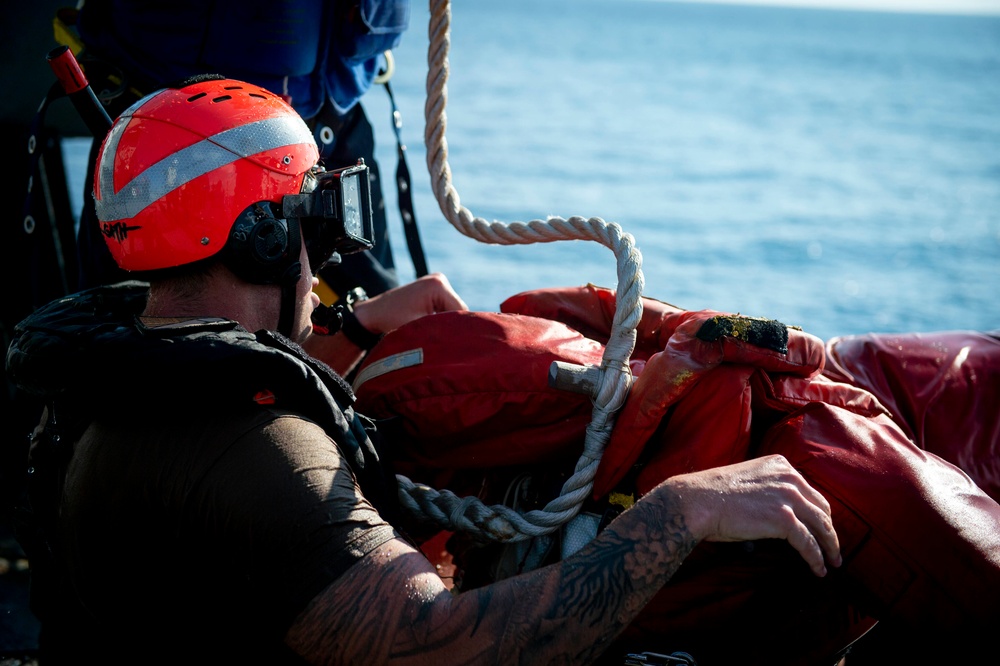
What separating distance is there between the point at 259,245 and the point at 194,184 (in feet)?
0.61

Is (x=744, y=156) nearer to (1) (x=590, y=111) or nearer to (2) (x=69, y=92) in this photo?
(1) (x=590, y=111)

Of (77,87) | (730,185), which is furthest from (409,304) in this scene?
(730,185)

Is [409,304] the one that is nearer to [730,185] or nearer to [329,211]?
[329,211]

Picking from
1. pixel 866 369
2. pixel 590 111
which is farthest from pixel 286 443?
pixel 590 111

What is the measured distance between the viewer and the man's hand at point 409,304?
2.69 meters

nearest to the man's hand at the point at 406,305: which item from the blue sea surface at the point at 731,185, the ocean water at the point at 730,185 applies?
the ocean water at the point at 730,185

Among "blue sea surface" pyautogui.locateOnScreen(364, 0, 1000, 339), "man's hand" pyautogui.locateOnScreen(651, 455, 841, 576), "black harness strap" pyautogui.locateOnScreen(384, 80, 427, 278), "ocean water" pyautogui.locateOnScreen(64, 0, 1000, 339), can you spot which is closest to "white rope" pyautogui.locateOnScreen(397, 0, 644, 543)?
"man's hand" pyautogui.locateOnScreen(651, 455, 841, 576)

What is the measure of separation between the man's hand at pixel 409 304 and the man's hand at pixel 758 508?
1108mm

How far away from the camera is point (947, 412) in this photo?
2385 millimetres

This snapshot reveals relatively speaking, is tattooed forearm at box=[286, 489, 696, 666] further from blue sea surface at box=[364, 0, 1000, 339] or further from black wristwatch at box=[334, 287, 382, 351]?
blue sea surface at box=[364, 0, 1000, 339]

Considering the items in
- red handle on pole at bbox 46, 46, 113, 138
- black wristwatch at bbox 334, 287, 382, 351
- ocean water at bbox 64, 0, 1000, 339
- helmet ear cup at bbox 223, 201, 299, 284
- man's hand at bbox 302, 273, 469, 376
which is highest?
red handle on pole at bbox 46, 46, 113, 138

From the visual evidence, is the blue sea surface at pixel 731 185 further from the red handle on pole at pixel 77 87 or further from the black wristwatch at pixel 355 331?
the red handle on pole at pixel 77 87

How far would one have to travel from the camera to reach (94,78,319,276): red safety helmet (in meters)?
1.92

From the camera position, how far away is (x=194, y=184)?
1.92 m
